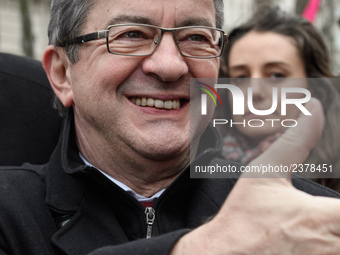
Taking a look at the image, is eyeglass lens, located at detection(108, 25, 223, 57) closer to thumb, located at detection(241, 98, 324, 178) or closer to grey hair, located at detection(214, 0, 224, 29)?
grey hair, located at detection(214, 0, 224, 29)

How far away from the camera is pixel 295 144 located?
1453 millimetres

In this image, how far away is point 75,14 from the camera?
2.35 meters

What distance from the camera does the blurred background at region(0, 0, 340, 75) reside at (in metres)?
7.95

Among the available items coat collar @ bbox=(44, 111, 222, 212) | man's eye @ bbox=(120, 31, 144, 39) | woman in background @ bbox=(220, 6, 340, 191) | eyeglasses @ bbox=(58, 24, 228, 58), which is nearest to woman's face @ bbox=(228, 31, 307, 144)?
woman in background @ bbox=(220, 6, 340, 191)

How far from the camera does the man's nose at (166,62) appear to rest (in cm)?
219

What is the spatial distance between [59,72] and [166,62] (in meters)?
0.56

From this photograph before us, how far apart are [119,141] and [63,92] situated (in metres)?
0.40

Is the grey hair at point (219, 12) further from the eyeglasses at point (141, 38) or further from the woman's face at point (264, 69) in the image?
the woman's face at point (264, 69)

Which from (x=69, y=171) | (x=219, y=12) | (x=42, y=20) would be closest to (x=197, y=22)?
(x=219, y=12)

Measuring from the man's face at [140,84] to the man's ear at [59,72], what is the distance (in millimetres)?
151

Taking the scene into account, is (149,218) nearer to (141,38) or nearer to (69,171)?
(69,171)

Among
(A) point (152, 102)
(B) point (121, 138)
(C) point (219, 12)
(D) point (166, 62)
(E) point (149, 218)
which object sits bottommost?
(E) point (149, 218)

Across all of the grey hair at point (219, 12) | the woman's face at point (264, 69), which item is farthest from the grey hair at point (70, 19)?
the woman's face at point (264, 69)

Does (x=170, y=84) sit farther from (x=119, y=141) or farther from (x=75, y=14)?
(x=75, y=14)
